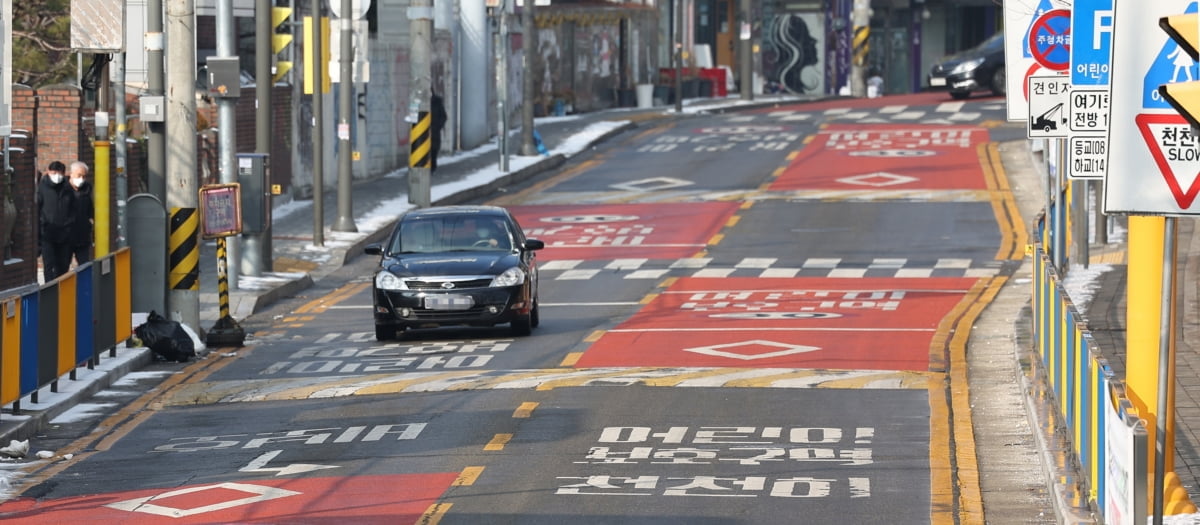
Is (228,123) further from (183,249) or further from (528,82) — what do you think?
(528,82)

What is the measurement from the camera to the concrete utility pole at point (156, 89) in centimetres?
2094

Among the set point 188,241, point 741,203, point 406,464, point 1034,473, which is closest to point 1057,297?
point 1034,473

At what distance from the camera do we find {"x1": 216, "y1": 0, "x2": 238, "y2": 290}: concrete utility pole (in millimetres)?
24031

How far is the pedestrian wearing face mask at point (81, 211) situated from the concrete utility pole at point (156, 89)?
1.24 m

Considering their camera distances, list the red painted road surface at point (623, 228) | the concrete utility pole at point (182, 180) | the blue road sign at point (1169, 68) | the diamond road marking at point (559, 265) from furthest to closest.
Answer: the red painted road surface at point (623, 228), the diamond road marking at point (559, 265), the concrete utility pole at point (182, 180), the blue road sign at point (1169, 68)

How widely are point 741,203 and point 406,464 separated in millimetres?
22180

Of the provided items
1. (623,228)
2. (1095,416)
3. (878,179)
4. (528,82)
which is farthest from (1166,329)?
(528,82)

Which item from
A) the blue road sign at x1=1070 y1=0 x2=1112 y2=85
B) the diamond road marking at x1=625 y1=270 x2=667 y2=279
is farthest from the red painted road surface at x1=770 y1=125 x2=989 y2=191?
the blue road sign at x1=1070 y1=0 x2=1112 y2=85

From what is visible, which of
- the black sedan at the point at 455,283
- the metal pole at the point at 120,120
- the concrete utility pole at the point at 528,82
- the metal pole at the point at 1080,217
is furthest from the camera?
the concrete utility pole at the point at 528,82

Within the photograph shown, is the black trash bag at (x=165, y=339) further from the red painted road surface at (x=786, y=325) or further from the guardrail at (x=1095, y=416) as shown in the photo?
the guardrail at (x=1095, y=416)

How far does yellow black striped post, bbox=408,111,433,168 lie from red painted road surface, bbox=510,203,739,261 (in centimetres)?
187

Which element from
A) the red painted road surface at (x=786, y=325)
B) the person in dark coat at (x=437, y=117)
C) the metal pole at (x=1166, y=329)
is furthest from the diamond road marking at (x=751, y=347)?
the person in dark coat at (x=437, y=117)

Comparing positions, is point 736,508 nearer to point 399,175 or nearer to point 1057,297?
point 1057,297

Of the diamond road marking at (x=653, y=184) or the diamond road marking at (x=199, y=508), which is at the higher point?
the diamond road marking at (x=653, y=184)
